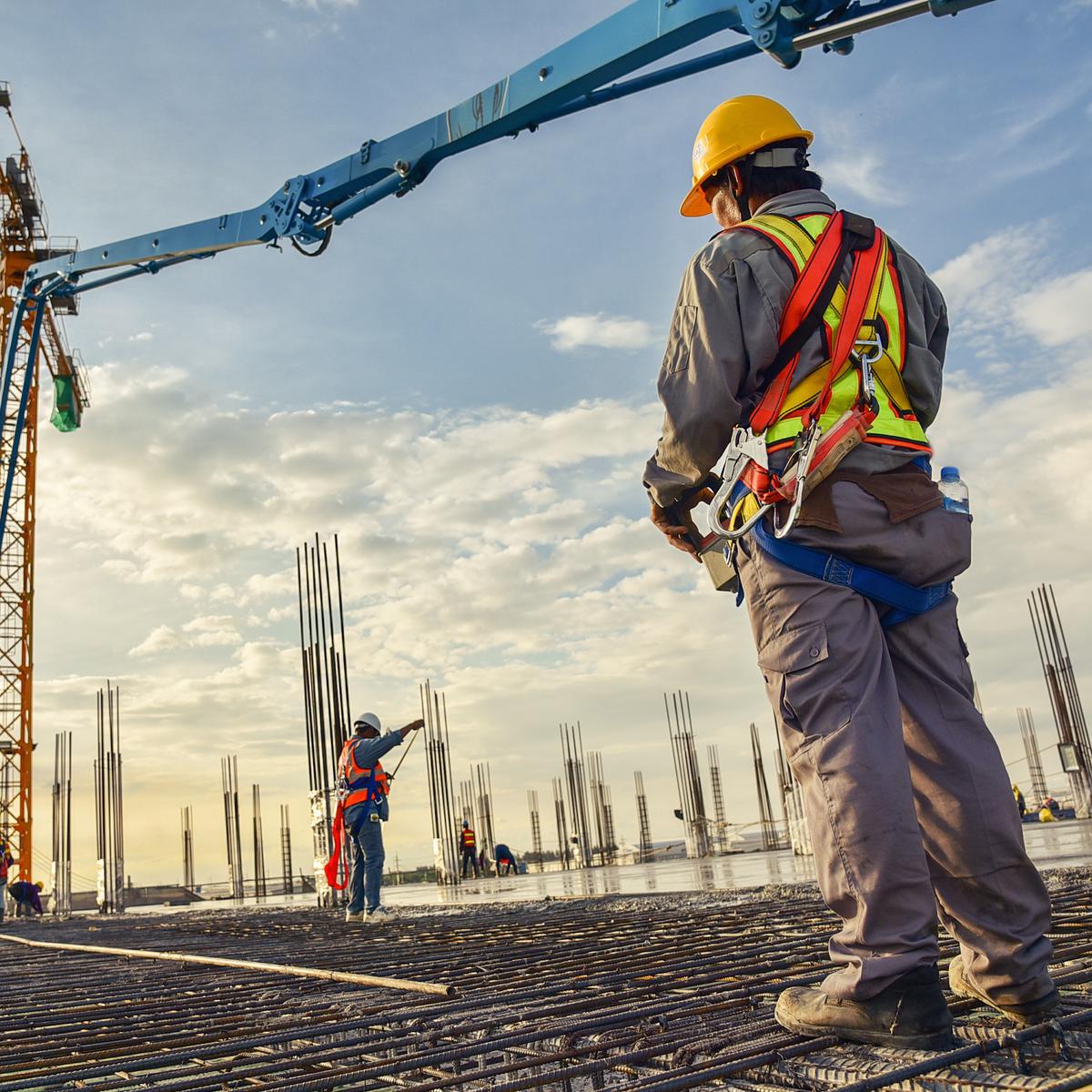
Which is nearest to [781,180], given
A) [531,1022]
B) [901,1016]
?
[901,1016]

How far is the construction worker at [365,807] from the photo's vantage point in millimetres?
7172

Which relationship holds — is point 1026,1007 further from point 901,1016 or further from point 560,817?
point 560,817

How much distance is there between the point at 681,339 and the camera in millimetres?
2035

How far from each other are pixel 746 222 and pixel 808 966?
1.74m

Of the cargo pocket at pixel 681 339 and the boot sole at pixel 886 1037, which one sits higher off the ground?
the cargo pocket at pixel 681 339

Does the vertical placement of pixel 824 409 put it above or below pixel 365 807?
above

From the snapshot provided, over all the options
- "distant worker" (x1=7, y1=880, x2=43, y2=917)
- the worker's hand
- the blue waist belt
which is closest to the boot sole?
the blue waist belt

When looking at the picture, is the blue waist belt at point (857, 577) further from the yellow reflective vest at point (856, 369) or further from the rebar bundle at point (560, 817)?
the rebar bundle at point (560, 817)

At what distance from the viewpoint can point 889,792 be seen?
176 cm

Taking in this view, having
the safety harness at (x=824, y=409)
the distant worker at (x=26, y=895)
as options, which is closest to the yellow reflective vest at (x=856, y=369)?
the safety harness at (x=824, y=409)

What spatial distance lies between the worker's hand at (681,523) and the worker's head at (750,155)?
0.60 m

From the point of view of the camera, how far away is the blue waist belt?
1.89 m

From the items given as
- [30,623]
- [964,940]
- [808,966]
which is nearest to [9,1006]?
[808,966]

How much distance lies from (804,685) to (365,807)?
5943 mm
